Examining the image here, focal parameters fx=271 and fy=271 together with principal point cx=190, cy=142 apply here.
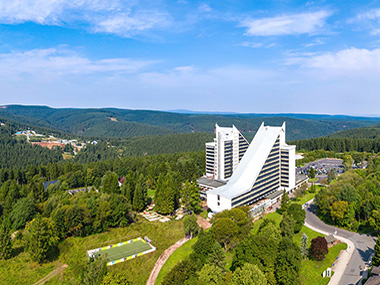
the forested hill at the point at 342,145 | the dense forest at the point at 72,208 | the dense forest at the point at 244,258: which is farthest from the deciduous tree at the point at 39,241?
the forested hill at the point at 342,145

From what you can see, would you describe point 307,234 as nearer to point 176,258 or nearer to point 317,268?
point 317,268

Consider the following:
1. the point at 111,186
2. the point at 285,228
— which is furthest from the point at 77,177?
the point at 285,228

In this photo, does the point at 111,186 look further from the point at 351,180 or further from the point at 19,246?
the point at 351,180

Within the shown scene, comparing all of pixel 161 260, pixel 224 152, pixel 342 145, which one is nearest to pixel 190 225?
pixel 161 260

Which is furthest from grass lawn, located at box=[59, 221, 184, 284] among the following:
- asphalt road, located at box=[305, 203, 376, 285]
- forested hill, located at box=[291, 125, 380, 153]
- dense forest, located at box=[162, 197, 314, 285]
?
forested hill, located at box=[291, 125, 380, 153]

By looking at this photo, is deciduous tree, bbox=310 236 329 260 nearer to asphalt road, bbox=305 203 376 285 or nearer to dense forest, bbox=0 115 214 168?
asphalt road, bbox=305 203 376 285

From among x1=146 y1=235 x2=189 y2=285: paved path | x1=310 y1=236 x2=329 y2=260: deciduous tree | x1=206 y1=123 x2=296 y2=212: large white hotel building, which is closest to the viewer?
x1=146 y1=235 x2=189 y2=285: paved path
